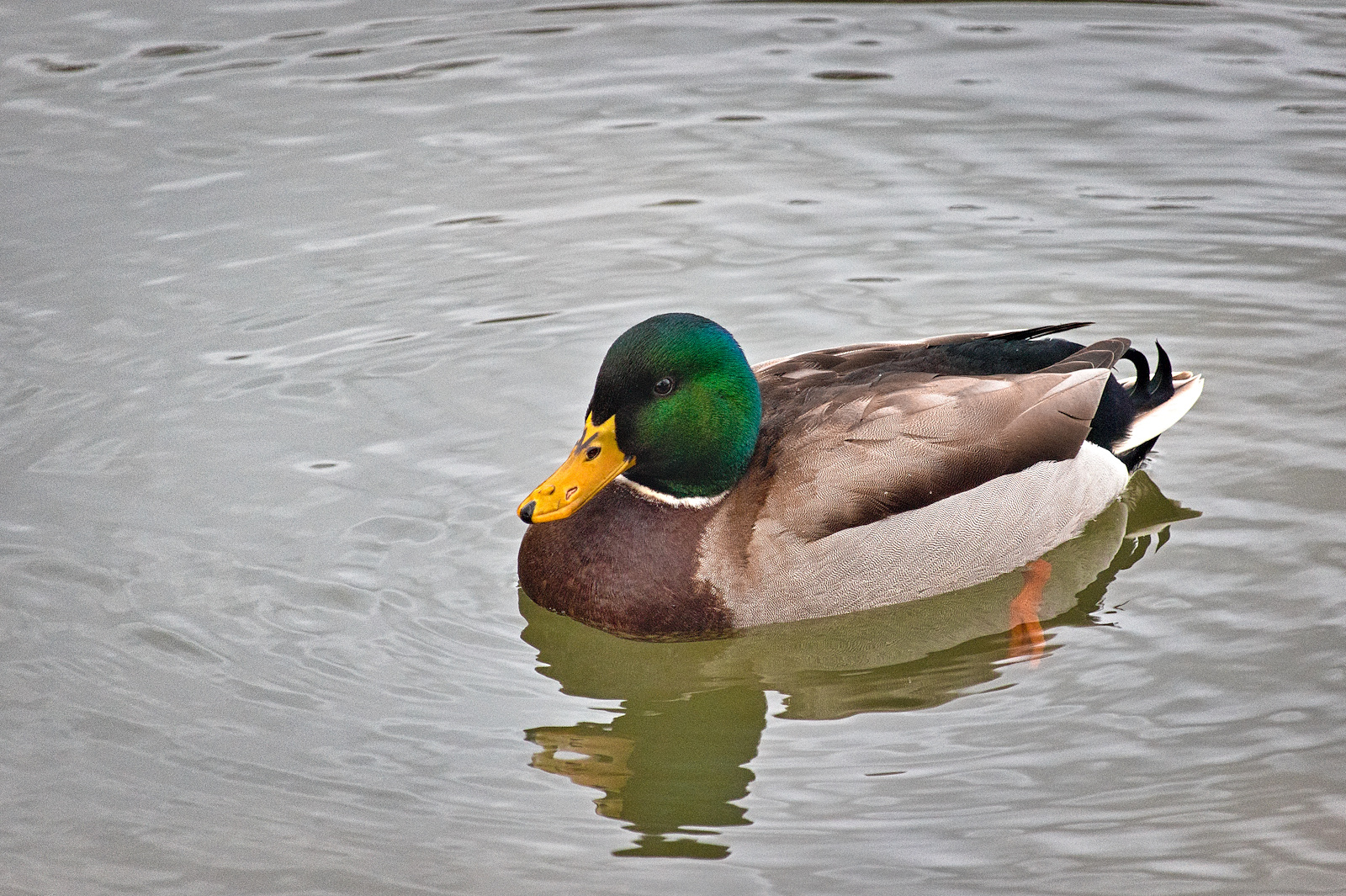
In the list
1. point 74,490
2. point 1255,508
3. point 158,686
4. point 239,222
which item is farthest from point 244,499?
point 1255,508

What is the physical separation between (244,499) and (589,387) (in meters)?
1.81

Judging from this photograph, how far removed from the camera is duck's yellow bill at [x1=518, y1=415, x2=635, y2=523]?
19.0 feet

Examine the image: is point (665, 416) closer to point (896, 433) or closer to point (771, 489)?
point (771, 489)

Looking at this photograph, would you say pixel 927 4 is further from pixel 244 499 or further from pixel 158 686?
pixel 158 686

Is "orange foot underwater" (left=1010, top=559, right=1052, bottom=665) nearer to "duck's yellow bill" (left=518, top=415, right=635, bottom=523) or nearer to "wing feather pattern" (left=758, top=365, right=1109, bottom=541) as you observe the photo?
"wing feather pattern" (left=758, top=365, right=1109, bottom=541)

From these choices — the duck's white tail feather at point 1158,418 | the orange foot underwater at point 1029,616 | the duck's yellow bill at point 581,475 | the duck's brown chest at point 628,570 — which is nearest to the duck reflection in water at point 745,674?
the orange foot underwater at point 1029,616

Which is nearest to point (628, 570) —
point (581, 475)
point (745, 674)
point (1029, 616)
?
point (581, 475)

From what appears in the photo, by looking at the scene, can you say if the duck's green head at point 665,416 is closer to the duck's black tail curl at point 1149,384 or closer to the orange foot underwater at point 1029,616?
the orange foot underwater at point 1029,616

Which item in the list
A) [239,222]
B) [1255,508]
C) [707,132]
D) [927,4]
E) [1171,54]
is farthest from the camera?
[927,4]

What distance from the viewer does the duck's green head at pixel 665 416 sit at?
19.3 ft

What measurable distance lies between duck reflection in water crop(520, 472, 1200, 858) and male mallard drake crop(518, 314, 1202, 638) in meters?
0.10

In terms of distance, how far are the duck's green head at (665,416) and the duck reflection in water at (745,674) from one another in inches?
24.8

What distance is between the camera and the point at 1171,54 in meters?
11.2

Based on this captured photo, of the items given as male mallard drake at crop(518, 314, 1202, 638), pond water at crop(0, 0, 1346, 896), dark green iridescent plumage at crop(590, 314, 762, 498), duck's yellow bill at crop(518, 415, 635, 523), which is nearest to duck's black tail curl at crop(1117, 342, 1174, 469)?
pond water at crop(0, 0, 1346, 896)
